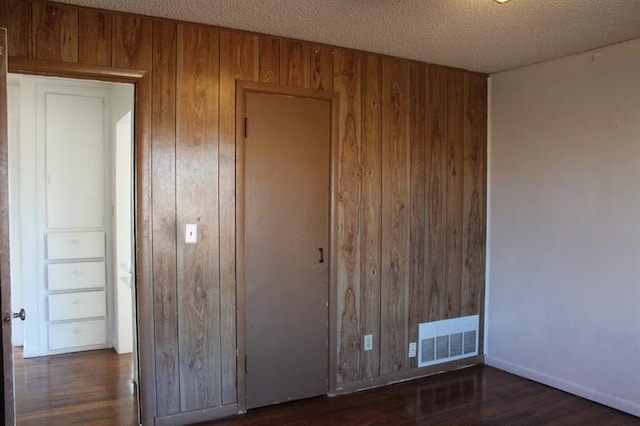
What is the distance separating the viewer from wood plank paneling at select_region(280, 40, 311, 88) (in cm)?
321

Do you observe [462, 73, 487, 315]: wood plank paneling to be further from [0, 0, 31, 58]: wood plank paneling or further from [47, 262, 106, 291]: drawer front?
[47, 262, 106, 291]: drawer front

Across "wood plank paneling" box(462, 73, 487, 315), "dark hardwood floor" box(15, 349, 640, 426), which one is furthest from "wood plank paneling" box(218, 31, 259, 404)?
"wood plank paneling" box(462, 73, 487, 315)

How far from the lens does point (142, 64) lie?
2.81 meters

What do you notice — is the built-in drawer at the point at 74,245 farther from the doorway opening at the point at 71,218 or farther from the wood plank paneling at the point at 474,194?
the wood plank paneling at the point at 474,194

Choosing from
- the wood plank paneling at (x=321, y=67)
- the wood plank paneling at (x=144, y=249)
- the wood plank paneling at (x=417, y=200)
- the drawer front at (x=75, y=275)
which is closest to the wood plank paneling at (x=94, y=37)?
the wood plank paneling at (x=144, y=249)

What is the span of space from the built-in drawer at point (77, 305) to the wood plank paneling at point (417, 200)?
9.40 ft

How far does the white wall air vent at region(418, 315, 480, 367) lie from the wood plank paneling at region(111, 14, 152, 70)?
2.77m

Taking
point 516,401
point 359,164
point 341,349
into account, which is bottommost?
point 516,401

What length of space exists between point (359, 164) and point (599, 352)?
2117 mm

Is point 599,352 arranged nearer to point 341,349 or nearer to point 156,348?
point 341,349

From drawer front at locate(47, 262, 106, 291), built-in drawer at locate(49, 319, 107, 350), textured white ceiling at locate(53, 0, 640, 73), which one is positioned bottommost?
built-in drawer at locate(49, 319, 107, 350)

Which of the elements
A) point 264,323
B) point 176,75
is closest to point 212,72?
point 176,75

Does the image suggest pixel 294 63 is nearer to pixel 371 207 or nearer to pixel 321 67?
pixel 321 67

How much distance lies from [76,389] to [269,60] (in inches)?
108
